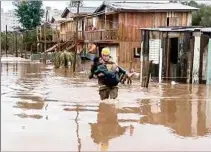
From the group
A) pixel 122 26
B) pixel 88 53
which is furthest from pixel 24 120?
pixel 88 53

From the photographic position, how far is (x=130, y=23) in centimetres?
3375

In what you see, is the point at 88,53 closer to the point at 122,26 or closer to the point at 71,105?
the point at 122,26

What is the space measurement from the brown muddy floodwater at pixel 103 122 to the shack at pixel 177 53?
4.47m

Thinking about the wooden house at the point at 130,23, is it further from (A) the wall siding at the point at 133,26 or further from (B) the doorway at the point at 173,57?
(B) the doorway at the point at 173,57

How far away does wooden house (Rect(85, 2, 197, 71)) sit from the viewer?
3238 cm

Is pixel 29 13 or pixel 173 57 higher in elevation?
pixel 29 13

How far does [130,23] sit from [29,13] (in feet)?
120

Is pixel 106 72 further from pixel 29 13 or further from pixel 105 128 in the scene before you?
pixel 29 13

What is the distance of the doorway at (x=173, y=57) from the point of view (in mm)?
20688

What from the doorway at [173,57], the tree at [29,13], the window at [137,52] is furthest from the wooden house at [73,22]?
the doorway at [173,57]

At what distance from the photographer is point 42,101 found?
13023 mm

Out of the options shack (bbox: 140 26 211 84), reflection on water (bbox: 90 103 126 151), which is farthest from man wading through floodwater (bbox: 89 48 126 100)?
shack (bbox: 140 26 211 84)

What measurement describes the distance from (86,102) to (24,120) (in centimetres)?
367

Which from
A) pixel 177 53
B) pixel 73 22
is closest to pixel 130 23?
pixel 177 53
